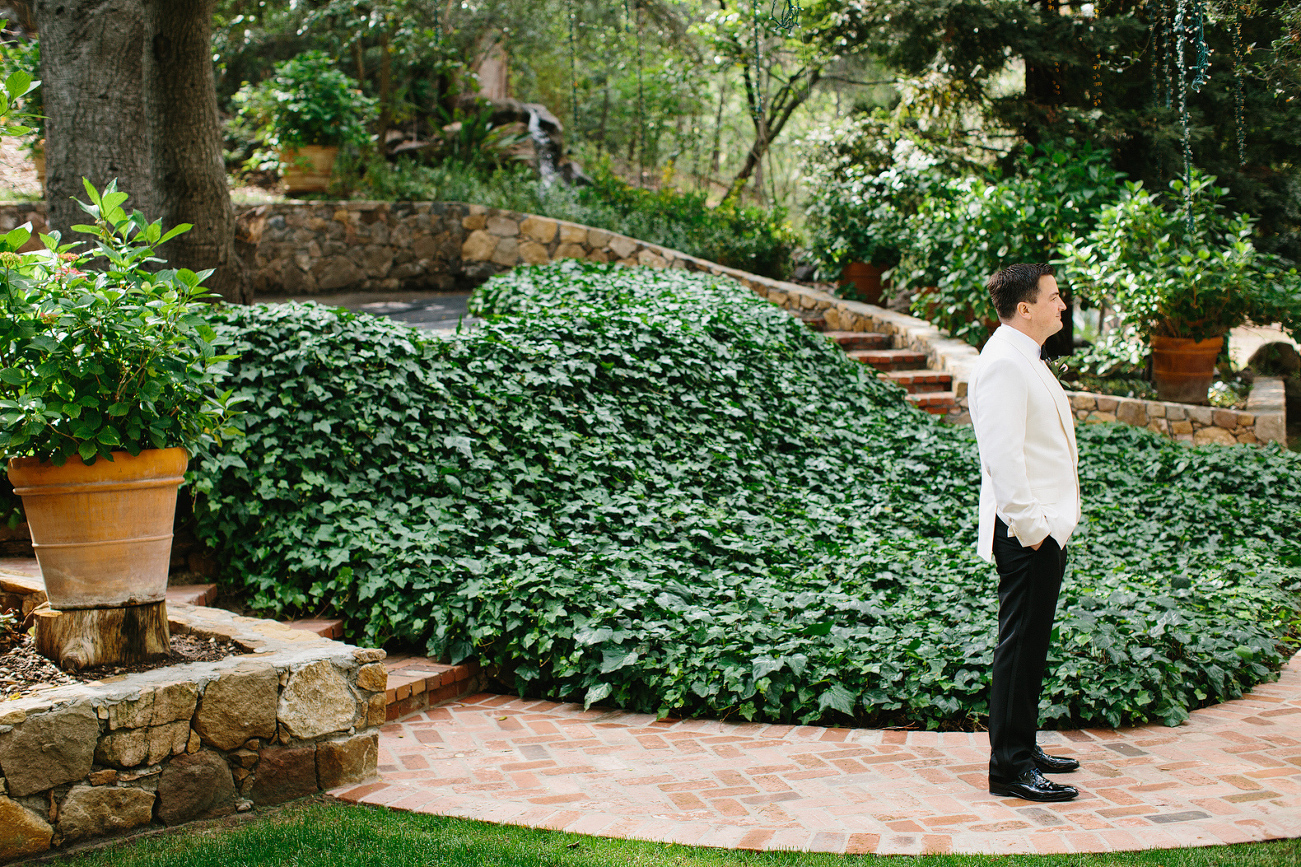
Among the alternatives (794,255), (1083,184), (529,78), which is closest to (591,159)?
(529,78)

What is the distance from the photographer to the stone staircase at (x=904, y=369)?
8.98m

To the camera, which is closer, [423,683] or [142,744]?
[142,744]

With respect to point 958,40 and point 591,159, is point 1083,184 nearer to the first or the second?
point 958,40

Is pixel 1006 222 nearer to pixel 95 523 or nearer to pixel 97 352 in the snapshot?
pixel 97 352

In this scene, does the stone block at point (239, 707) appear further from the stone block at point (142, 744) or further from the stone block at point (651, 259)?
the stone block at point (651, 259)

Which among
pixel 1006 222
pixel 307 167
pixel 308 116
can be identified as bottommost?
pixel 1006 222

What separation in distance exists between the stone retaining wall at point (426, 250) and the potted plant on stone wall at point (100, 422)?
26.7ft

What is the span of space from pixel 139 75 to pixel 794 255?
8.96 metres

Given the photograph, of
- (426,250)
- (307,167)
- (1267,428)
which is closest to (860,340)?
(1267,428)

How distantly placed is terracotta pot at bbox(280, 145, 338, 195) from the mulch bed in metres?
9.74

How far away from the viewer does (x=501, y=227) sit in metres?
11.9

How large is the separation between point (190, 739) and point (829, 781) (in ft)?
6.80

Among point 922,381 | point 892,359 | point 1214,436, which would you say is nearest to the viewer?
point 1214,436

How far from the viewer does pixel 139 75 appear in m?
6.30
